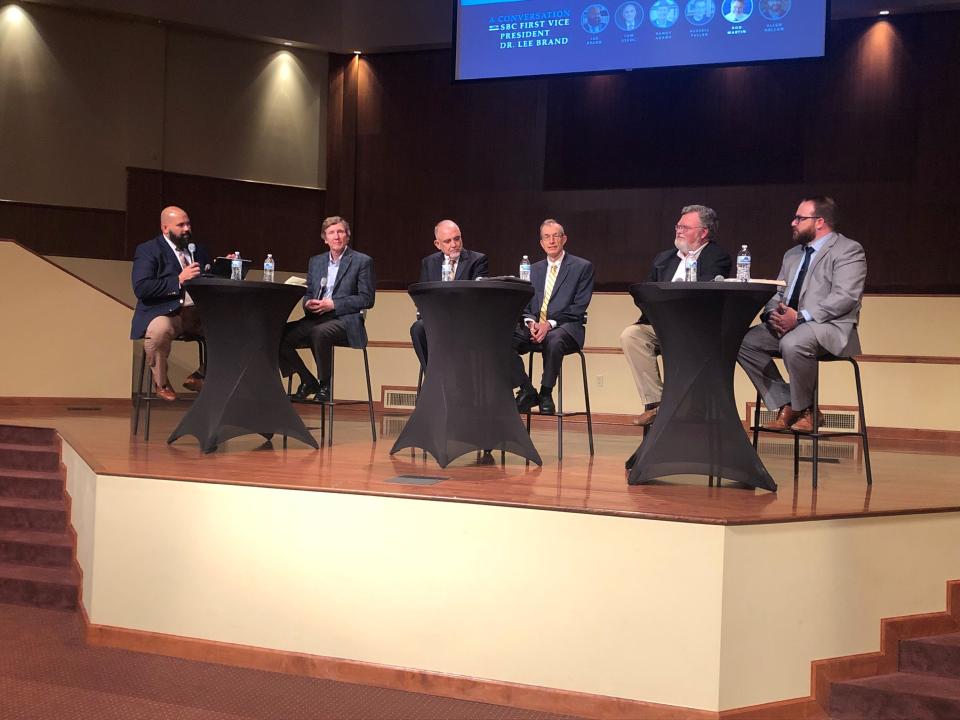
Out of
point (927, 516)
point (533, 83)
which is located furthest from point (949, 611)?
point (533, 83)

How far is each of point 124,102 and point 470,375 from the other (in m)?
5.87

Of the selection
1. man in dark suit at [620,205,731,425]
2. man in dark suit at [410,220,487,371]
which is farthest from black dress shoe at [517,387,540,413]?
man in dark suit at [410,220,487,371]

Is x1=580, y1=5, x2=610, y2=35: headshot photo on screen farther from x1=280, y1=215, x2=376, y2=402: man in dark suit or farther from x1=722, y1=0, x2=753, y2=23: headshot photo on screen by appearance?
x1=280, y1=215, x2=376, y2=402: man in dark suit

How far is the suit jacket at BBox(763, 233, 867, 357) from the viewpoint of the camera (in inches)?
155

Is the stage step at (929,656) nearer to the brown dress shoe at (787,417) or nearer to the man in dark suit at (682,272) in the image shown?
the brown dress shoe at (787,417)

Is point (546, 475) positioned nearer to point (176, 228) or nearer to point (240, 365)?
point (240, 365)

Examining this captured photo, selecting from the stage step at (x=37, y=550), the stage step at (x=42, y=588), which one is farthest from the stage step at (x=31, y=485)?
the stage step at (x=42, y=588)

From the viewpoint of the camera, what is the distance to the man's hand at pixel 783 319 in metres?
4.00

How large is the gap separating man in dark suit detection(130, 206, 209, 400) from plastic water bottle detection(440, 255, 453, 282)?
1.23 metres

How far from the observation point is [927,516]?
3146mm

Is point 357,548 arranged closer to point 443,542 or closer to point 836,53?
point 443,542

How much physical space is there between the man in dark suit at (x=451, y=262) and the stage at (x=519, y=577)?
1.63 meters

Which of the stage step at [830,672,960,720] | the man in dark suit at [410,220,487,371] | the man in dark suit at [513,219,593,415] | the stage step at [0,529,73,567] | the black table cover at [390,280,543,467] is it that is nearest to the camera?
the stage step at [830,672,960,720]

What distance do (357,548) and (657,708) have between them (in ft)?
3.29
